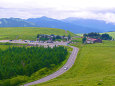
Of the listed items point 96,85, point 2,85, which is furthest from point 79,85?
point 2,85

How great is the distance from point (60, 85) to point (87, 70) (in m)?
32.4

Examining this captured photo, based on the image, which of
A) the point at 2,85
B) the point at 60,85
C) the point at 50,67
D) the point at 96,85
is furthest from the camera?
the point at 50,67

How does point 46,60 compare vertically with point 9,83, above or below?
above

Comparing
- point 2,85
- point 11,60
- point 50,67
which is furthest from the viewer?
point 11,60

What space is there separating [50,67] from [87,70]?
2409 centimetres

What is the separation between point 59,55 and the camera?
11850 cm

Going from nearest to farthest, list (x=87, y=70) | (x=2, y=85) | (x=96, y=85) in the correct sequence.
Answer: (x=96, y=85) → (x=2, y=85) → (x=87, y=70)

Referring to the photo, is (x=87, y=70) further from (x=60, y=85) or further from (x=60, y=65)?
(x=60, y=85)

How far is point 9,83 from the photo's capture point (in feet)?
247

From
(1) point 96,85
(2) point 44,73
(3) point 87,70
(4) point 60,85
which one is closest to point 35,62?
(2) point 44,73

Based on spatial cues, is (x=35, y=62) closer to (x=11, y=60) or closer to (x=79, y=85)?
(x=11, y=60)

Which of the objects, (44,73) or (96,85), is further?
(44,73)

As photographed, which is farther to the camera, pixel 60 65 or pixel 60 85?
pixel 60 65

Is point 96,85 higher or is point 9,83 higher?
point 96,85
